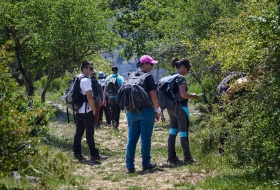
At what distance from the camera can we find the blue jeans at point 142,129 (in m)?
8.72

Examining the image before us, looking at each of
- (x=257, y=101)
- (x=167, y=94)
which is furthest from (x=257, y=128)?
(x=167, y=94)

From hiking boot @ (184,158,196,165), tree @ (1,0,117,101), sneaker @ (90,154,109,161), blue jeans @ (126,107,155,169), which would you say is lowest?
sneaker @ (90,154,109,161)

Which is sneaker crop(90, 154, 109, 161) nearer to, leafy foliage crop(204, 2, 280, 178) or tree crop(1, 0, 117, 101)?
leafy foliage crop(204, 2, 280, 178)

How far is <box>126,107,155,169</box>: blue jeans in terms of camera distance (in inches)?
343

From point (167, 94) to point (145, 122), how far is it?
0.86 m

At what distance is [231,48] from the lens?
8125 mm

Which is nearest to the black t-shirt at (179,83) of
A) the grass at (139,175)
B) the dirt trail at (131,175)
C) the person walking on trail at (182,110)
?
the person walking on trail at (182,110)

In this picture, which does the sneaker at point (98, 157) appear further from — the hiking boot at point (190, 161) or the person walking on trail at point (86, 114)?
the hiking boot at point (190, 161)

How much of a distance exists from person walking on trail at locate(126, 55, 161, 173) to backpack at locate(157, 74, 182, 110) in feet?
1.55

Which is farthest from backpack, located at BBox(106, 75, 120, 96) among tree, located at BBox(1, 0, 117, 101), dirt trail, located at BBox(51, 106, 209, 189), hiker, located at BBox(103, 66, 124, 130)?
dirt trail, located at BBox(51, 106, 209, 189)

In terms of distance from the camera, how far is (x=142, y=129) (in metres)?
8.78

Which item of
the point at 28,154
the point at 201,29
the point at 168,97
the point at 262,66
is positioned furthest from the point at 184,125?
the point at 201,29

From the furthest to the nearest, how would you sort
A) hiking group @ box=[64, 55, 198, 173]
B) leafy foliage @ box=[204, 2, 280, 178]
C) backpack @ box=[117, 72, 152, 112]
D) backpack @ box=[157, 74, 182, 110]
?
backpack @ box=[157, 74, 182, 110], hiking group @ box=[64, 55, 198, 173], backpack @ box=[117, 72, 152, 112], leafy foliage @ box=[204, 2, 280, 178]

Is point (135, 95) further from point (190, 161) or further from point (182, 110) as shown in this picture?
point (190, 161)
